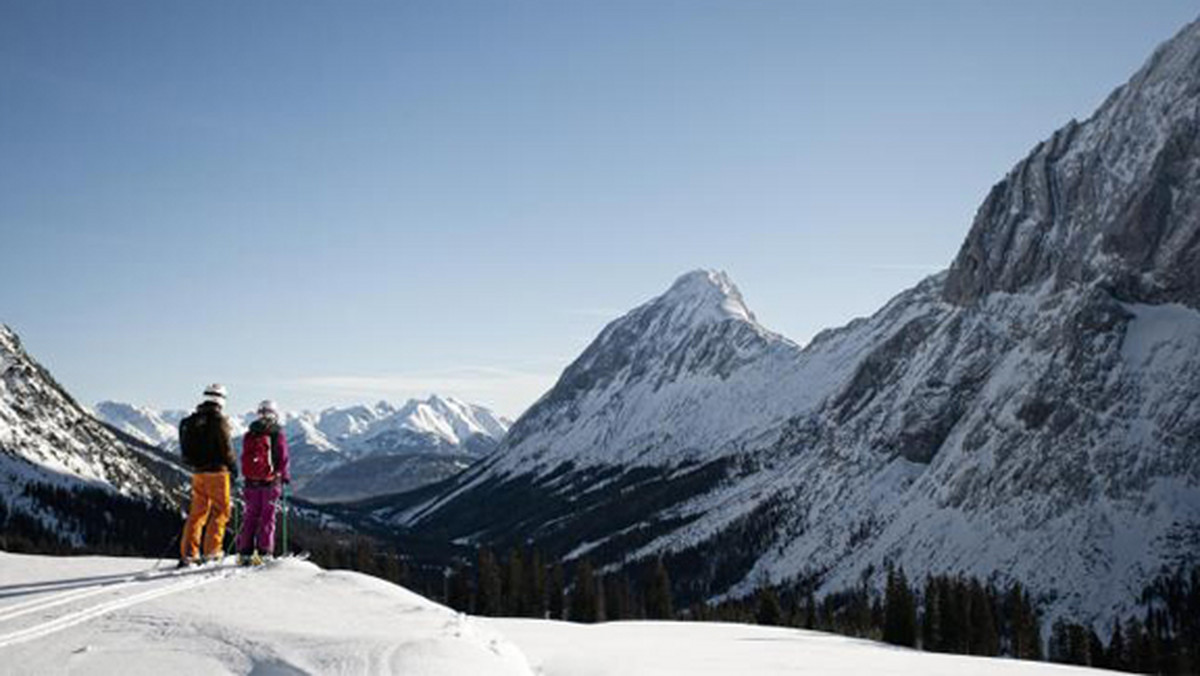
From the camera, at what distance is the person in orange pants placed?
18.6 meters

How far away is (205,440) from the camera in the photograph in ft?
61.2

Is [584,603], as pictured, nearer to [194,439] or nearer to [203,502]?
[203,502]

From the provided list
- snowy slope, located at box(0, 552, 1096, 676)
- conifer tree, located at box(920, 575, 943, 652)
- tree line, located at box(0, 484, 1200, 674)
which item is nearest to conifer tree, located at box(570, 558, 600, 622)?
tree line, located at box(0, 484, 1200, 674)

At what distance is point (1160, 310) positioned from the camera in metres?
178

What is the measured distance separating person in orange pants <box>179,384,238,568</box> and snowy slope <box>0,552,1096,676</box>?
4.10ft

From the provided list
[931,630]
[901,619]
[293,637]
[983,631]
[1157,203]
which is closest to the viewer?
[293,637]

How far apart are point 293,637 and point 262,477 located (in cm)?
900

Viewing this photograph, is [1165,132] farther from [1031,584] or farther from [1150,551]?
[1031,584]

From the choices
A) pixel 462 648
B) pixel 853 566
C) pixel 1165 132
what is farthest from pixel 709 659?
pixel 1165 132

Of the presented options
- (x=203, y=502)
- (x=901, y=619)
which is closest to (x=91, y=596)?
(x=203, y=502)

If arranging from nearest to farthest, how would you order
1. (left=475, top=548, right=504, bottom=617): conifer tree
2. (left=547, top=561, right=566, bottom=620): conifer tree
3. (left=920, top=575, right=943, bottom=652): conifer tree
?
(left=920, top=575, right=943, bottom=652): conifer tree
(left=475, top=548, right=504, bottom=617): conifer tree
(left=547, top=561, right=566, bottom=620): conifer tree

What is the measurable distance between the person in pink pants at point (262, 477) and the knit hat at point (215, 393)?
94 centimetres

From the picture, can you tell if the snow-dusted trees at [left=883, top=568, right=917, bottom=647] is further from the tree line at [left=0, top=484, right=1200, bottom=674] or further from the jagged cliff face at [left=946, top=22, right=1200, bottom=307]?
the jagged cliff face at [left=946, top=22, right=1200, bottom=307]

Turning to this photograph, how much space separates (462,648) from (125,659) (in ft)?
15.1
